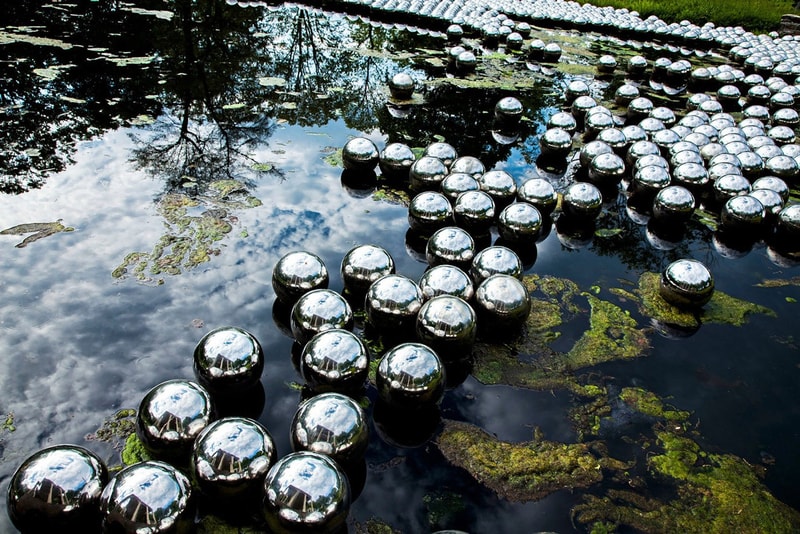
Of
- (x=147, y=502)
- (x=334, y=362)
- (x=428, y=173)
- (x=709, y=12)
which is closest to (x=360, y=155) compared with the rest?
(x=428, y=173)

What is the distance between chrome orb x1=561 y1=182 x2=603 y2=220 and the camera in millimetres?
5062

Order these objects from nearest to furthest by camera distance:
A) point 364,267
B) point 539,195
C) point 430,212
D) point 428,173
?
1. point 364,267
2. point 430,212
3. point 539,195
4. point 428,173

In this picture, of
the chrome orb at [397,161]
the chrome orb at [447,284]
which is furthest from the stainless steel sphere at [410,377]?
the chrome orb at [397,161]

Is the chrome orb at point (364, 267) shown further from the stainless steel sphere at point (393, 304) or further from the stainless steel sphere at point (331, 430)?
the stainless steel sphere at point (331, 430)

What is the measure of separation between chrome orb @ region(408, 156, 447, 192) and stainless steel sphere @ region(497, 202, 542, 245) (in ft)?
2.59

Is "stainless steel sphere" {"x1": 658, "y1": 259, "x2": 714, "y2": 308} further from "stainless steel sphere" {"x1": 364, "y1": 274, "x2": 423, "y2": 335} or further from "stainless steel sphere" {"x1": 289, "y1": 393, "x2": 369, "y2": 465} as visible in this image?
"stainless steel sphere" {"x1": 289, "y1": 393, "x2": 369, "y2": 465}

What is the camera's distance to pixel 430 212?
4.63 metres

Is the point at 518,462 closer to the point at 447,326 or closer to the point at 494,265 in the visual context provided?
the point at 447,326

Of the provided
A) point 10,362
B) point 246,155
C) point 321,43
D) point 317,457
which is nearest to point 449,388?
point 317,457

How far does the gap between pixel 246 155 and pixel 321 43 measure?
4346mm

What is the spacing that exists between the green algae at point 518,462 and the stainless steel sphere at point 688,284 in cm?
164

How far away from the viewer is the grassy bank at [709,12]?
46.8ft

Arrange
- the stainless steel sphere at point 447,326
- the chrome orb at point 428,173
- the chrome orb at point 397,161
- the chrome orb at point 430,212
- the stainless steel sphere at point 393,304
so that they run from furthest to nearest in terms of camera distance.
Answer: the chrome orb at point 397,161 → the chrome orb at point 428,173 → the chrome orb at point 430,212 → the stainless steel sphere at point 393,304 → the stainless steel sphere at point 447,326

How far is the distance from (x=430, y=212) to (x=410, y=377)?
192cm
